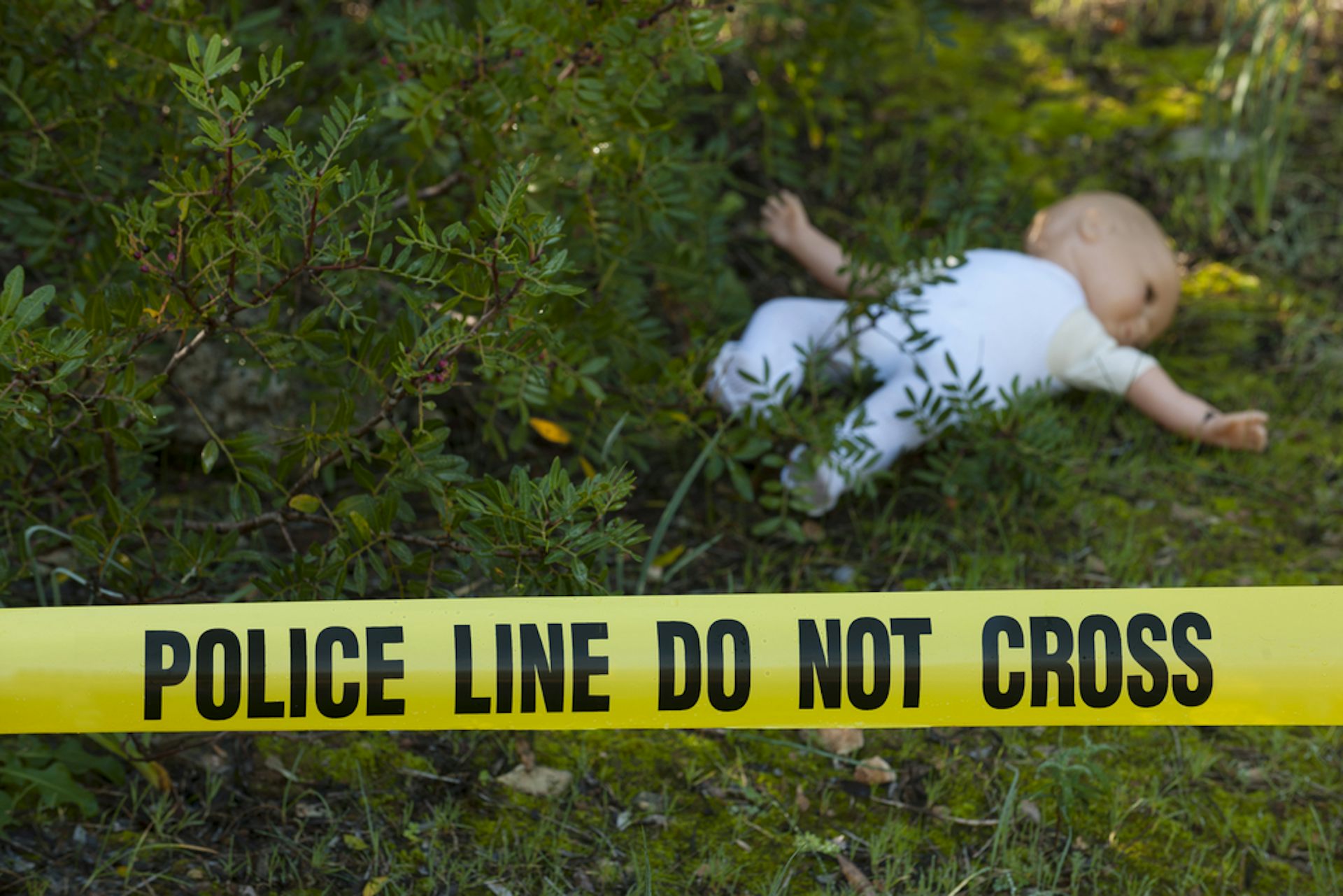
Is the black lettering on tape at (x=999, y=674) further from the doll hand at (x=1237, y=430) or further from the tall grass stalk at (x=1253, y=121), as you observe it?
the tall grass stalk at (x=1253, y=121)

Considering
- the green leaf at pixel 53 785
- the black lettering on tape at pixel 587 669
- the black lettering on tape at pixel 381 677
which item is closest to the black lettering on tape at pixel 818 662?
the black lettering on tape at pixel 587 669

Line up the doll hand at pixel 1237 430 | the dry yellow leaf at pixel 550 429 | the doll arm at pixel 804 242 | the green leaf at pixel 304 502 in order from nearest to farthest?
the green leaf at pixel 304 502
the dry yellow leaf at pixel 550 429
the doll hand at pixel 1237 430
the doll arm at pixel 804 242

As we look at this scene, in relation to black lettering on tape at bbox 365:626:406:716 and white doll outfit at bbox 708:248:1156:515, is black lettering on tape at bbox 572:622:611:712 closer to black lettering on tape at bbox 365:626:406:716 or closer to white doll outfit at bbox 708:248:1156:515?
black lettering on tape at bbox 365:626:406:716

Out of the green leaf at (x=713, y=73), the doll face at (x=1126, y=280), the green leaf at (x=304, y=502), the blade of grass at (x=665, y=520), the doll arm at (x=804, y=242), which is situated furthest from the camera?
the doll arm at (x=804, y=242)

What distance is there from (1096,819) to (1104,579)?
0.76 m

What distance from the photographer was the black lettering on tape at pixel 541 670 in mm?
1613

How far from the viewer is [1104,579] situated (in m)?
2.81

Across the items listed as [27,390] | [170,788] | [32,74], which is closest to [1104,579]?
[170,788]

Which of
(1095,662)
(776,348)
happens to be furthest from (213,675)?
(776,348)

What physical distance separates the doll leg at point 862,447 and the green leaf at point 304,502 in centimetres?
110

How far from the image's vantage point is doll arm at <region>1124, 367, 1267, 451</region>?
10.0ft

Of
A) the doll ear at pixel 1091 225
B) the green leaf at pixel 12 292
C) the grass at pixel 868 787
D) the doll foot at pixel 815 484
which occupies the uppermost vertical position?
the green leaf at pixel 12 292

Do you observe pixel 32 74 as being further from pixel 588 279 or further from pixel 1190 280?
pixel 1190 280

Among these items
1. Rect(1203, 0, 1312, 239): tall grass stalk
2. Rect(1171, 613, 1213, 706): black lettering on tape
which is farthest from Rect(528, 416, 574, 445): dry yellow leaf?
Rect(1203, 0, 1312, 239): tall grass stalk
